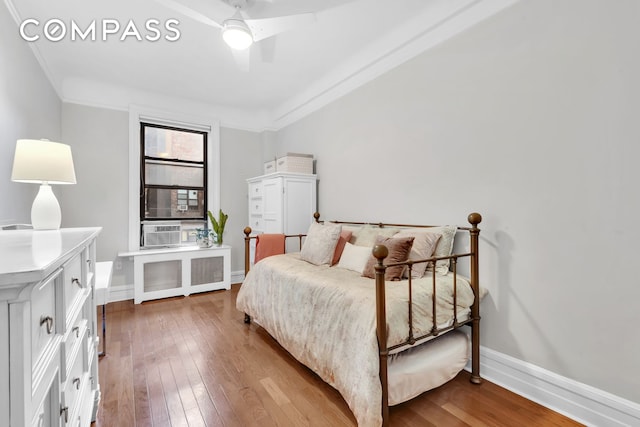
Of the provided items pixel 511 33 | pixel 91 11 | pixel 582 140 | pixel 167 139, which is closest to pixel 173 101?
pixel 167 139

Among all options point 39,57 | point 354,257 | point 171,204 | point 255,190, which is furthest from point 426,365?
point 39,57

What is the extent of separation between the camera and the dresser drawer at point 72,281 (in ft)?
3.02

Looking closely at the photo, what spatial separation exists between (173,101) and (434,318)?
396cm

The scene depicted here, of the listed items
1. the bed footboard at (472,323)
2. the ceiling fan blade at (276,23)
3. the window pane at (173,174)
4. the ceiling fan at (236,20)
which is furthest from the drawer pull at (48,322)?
the window pane at (173,174)

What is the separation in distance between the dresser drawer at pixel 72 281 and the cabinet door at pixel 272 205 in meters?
2.19

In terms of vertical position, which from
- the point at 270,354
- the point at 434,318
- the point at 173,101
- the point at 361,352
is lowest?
the point at 270,354

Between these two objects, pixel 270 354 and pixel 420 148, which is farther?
pixel 420 148

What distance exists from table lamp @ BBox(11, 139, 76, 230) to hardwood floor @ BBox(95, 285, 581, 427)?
3.47 ft

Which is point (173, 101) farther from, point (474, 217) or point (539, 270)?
point (539, 270)

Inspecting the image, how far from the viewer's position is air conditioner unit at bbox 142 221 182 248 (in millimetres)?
3824

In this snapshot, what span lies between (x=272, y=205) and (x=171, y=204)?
1.55 metres

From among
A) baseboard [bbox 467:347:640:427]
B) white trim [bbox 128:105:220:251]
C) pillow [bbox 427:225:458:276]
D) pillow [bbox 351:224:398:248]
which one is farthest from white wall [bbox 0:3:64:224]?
Result: baseboard [bbox 467:347:640:427]

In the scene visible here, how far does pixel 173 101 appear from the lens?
385 centimetres

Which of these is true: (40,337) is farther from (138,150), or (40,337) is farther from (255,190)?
(138,150)
